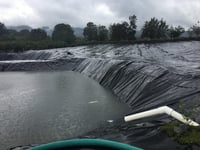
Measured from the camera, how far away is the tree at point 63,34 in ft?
102

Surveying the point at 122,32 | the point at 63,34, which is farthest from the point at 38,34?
the point at 122,32

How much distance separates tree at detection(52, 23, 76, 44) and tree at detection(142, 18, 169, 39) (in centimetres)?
749

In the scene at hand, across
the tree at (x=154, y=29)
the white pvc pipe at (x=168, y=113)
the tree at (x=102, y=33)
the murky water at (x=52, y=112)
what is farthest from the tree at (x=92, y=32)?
the white pvc pipe at (x=168, y=113)

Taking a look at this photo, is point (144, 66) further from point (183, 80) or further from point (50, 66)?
point (50, 66)

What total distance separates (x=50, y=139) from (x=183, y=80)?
134 inches

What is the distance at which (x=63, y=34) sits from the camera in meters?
33.0

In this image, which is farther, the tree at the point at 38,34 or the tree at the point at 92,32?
the tree at the point at 38,34

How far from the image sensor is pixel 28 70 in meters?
17.6

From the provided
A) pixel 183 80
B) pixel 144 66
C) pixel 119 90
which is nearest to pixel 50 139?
pixel 183 80

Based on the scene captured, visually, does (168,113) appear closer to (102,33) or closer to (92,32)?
(102,33)

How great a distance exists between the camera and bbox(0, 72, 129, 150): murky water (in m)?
5.59

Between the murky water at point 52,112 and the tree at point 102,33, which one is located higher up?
the tree at point 102,33

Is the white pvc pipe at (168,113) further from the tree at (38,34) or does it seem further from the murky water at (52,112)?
the tree at (38,34)

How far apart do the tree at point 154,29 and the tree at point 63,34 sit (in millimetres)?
7493
